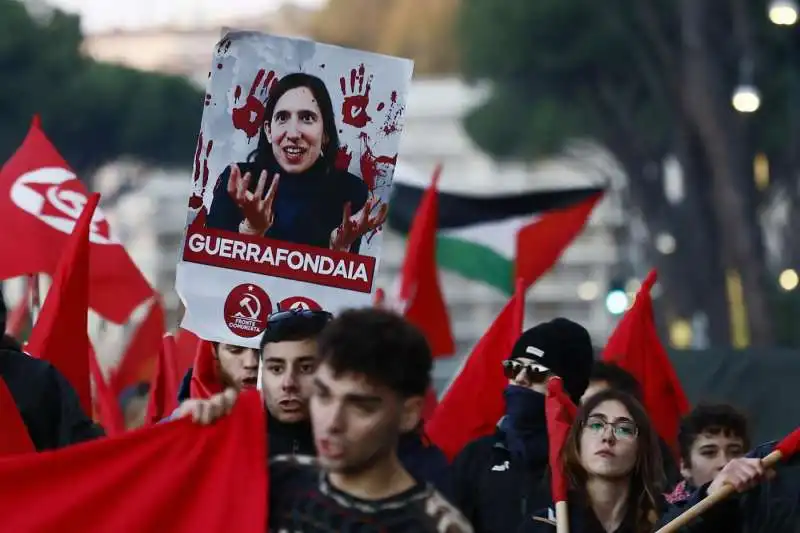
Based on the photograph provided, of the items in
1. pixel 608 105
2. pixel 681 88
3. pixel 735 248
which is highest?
pixel 608 105

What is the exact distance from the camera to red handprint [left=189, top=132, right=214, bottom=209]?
233 inches

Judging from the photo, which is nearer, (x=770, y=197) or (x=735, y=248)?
(x=735, y=248)

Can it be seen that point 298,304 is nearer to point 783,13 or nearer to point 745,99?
point 783,13

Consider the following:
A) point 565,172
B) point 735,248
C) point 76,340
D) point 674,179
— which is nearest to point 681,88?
point 735,248

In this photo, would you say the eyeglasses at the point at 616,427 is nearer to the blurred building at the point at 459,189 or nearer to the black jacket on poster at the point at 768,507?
the black jacket on poster at the point at 768,507

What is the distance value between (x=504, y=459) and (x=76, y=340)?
1563mm

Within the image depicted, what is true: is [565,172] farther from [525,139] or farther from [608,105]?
[608,105]

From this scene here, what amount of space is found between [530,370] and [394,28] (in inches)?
3379

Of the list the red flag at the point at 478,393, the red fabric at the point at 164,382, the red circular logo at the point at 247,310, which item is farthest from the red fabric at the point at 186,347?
the red circular logo at the point at 247,310

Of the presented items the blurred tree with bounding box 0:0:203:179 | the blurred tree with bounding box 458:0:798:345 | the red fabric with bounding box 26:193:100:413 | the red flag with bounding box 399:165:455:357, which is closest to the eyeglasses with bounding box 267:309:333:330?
the red fabric with bounding box 26:193:100:413

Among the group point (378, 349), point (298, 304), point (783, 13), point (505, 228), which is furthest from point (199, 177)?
point (783, 13)

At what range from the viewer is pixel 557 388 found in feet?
21.2

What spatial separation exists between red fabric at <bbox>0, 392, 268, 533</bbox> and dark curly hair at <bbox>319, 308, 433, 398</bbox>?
0.40m

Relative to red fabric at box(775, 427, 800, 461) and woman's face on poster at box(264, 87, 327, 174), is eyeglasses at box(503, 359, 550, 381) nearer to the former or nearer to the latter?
woman's face on poster at box(264, 87, 327, 174)
